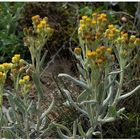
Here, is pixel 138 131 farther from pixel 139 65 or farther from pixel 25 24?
pixel 25 24

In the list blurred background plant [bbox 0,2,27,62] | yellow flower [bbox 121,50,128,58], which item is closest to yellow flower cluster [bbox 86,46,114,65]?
yellow flower [bbox 121,50,128,58]

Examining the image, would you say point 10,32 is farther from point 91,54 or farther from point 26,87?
point 91,54

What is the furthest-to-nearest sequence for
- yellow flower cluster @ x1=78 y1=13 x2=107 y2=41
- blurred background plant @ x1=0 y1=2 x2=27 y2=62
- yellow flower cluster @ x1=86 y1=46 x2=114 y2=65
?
1. blurred background plant @ x1=0 y1=2 x2=27 y2=62
2. yellow flower cluster @ x1=78 y1=13 x2=107 y2=41
3. yellow flower cluster @ x1=86 y1=46 x2=114 y2=65

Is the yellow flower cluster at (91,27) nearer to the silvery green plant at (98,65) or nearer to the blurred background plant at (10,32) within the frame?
the silvery green plant at (98,65)

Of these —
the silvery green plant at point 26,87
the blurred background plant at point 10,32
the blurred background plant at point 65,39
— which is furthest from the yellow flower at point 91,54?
the blurred background plant at point 10,32

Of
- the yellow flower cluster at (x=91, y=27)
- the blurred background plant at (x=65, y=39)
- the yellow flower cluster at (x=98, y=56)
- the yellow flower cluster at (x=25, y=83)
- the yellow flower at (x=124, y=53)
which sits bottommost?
the blurred background plant at (x=65, y=39)

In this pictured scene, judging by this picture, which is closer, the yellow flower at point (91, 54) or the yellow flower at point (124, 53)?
the yellow flower at point (91, 54)

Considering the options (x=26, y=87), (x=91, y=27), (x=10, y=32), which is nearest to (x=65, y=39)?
(x=10, y=32)

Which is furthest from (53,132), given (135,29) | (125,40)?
(135,29)

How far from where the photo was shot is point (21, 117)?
234cm

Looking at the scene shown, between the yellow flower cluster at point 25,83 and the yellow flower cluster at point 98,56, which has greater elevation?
the yellow flower cluster at point 98,56

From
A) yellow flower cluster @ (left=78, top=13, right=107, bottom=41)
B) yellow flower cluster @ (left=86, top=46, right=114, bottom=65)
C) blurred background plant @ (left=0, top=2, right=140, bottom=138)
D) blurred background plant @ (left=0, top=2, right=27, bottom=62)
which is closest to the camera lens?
yellow flower cluster @ (left=86, top=46, right=114, bottom=65)

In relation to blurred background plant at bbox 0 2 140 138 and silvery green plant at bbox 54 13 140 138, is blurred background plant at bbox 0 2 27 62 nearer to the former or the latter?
blurred background plant at bbox 0 2 140 138

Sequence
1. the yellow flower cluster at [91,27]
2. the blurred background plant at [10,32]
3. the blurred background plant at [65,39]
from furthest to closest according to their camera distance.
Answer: the blurred background plant at [10,32] < the blurred background plant at [65,39] < the yellow flower cluster at [91,27]
